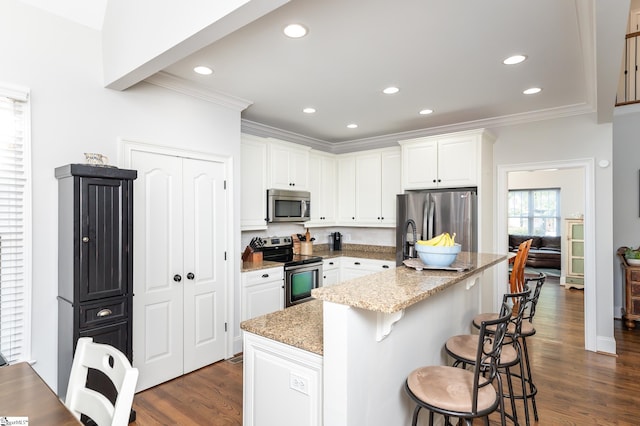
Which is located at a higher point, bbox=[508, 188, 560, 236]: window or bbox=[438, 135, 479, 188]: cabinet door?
bbox=[438, 135, 479, 188]: cabinet door

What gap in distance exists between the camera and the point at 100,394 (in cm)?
134

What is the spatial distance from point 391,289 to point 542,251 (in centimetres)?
857

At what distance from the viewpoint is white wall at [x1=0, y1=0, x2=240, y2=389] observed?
2.33 meters

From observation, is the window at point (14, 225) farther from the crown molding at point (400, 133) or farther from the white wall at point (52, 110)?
the crown molding at point (400, 133)

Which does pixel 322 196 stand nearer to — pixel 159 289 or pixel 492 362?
pixel 159 289

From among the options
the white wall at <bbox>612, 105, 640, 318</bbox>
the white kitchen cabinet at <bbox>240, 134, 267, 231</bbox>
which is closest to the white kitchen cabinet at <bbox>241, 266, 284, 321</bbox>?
the white kitchen cabinet at <bbox>240, 134, 267, 231</bbox>

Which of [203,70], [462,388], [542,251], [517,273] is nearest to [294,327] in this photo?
[462,388]

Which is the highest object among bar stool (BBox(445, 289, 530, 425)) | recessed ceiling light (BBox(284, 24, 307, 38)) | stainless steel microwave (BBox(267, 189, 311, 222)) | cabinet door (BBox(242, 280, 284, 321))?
recessed ceiling light (BBox(284, 24, 307, 38))

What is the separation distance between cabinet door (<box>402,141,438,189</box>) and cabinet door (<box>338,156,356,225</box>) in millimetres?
947

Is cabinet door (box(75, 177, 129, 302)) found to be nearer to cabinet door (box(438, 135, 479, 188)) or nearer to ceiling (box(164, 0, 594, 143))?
ceiling (box(164, 0, 594, 143))

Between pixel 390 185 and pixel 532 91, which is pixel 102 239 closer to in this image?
pixel 390 185

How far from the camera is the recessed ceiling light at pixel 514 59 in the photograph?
2.64 meters

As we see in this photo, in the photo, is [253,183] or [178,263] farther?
[253,183]

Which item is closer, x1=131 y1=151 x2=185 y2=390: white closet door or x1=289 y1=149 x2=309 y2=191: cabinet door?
x1=131 y1=151 x2=185 y2=390: white closet door
